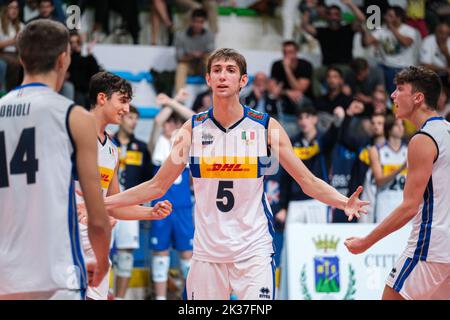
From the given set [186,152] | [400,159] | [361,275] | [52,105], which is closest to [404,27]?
[400,159]

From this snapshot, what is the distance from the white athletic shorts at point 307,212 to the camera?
1149 centimetres

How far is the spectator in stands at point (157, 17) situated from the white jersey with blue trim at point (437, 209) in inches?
350

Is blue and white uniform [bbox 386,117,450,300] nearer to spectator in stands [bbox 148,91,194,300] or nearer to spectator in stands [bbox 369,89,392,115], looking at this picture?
spectator in stands [bbox 148,91,194,300]

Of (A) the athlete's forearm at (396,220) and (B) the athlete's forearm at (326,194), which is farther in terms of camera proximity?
(B) the athlete's forearm at (326,194)

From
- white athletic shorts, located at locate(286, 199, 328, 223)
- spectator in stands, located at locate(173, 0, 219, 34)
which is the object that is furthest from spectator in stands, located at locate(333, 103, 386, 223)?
spectator in stands, located at locate(173, 0, 219, 34)

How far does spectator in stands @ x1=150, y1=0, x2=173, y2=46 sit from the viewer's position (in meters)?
14.1

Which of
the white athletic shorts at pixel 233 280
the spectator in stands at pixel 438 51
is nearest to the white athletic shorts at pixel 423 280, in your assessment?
the white athletic shorts at pixel 233 280

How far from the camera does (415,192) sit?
583 centimetres

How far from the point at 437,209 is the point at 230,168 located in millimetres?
1644

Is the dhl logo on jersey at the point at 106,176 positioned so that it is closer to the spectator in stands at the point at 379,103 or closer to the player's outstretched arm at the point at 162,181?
the player's outstretched arm at the point at 162,181

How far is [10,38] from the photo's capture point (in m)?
12.6

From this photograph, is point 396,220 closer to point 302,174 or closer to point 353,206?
point 353,206

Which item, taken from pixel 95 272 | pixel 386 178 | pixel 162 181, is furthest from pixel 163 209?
pixel 386 178
